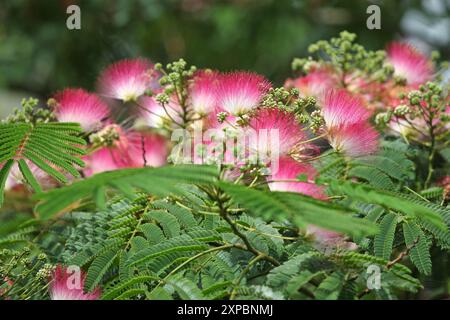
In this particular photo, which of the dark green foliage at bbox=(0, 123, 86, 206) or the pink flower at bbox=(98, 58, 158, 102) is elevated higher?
the pink flower at bbox=(98, 58, 158, 102)

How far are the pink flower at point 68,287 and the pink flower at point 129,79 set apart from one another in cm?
72

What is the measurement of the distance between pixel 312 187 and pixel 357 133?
1.00 feet

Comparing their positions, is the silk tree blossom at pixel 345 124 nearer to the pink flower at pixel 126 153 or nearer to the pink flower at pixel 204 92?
the pink flower at pixel 204 92

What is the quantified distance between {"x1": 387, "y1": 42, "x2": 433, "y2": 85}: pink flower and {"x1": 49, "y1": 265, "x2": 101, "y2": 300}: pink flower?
156 centimetres

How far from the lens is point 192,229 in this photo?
1938 millimetres

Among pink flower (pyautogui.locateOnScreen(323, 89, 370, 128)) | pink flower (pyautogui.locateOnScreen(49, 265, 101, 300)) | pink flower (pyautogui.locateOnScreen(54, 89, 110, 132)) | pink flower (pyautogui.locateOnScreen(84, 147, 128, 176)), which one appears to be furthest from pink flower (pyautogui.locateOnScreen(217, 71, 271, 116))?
pink flower (pyautogui.locateOnScreen(84, 147, 128, 176))

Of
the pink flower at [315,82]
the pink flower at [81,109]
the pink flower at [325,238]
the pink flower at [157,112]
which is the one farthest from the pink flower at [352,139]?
the pink flower at [81,109]

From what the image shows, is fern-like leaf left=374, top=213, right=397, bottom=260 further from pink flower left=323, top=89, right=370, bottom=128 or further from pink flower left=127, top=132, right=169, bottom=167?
pink flower left=127, top=132, right=169, bottom=167

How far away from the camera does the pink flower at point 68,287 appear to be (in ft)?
6.22

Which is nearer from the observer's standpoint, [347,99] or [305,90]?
[347,99]

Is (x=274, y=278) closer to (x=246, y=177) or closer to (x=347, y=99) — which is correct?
(x=246, y=177)

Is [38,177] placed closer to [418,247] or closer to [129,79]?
[129,79]

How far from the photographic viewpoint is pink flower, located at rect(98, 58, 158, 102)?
2514mm
